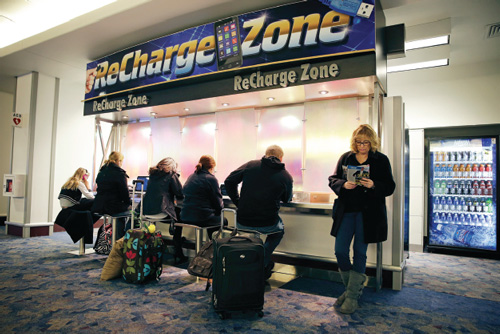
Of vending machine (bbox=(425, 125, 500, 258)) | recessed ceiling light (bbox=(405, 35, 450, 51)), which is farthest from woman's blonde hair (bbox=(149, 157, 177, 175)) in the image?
vending machine (bbox=(425, 125, 500, 258))

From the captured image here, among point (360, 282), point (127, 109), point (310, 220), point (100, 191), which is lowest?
point (360, 282)

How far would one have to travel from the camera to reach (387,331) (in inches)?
94.7

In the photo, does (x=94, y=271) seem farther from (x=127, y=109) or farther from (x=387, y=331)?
(x=387, y=331)

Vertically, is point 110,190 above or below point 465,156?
below

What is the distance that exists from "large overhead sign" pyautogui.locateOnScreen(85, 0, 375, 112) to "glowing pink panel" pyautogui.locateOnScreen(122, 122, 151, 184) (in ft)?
3.20

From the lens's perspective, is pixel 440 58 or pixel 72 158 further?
pixel 72 158

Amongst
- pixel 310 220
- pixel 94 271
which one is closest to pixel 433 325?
pixel 310 220

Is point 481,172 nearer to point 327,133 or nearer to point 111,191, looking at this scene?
point 327,133

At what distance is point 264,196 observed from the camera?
3205mm

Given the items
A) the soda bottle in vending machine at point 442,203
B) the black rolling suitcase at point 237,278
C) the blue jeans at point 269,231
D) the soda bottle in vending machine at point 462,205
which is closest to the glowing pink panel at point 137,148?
the blue jeans at point 269,231

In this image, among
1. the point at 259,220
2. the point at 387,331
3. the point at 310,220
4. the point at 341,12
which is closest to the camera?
the point at 387,331

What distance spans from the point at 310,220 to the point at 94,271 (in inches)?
102

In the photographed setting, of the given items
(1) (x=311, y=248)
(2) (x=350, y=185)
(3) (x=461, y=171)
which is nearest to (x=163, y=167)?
(1) (x=311, y=248)

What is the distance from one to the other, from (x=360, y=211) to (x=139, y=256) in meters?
2.23
